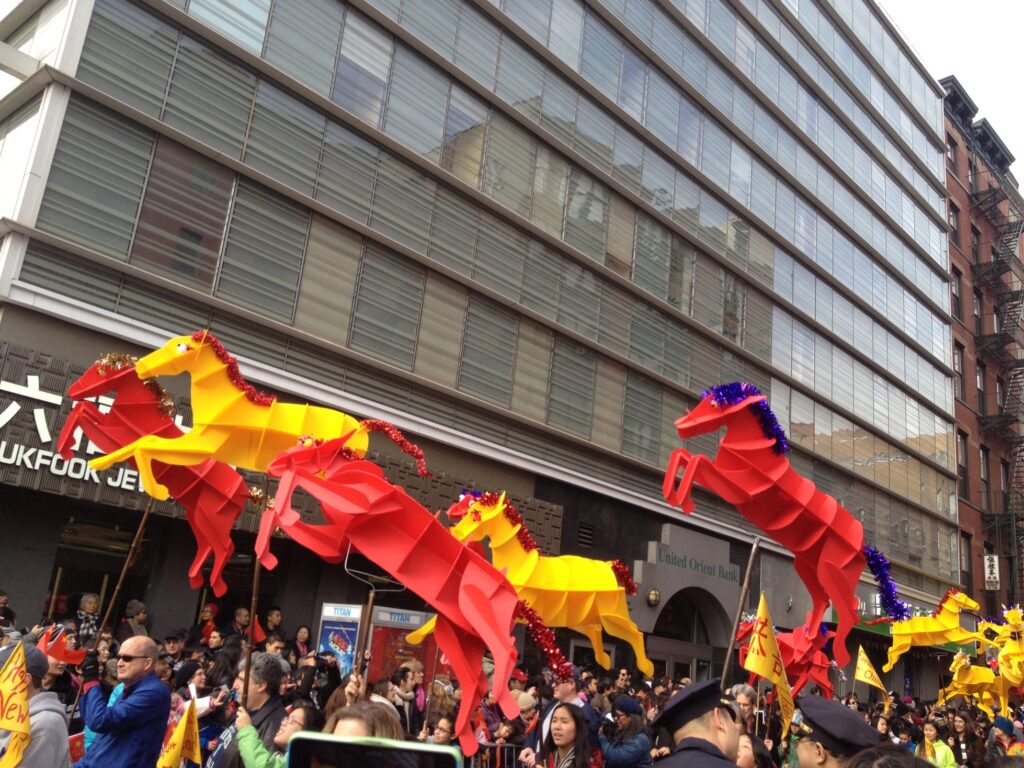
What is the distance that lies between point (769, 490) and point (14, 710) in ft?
25.9

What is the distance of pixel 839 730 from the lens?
3.61 m

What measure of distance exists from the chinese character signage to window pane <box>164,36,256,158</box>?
3574 cm

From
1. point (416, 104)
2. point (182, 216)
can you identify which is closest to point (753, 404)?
point (182, 216)

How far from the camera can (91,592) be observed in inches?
516

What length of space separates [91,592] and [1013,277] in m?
44.2

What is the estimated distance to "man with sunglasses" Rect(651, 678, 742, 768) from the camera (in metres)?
3.45

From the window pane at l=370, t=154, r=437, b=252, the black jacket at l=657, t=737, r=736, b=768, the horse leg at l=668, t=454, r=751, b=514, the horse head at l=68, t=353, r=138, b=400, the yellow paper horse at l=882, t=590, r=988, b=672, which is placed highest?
the window pane at l=370, t=154, r=437, b=252

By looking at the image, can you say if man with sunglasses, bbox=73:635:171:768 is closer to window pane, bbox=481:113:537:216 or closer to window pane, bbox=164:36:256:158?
window pane, bbox=164:36:256:158

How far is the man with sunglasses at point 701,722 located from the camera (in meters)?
3.45

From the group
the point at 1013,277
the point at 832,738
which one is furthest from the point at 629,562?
the point at 1013,277

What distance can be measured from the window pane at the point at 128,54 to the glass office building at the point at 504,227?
40 millimetres

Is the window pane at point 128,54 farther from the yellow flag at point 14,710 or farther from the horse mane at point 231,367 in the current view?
the yellow flag at point 14,710

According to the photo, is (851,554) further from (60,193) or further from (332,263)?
(60,193)

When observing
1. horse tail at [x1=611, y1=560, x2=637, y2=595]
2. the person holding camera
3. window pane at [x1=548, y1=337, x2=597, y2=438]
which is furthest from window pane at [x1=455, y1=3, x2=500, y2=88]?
the person holding camera
